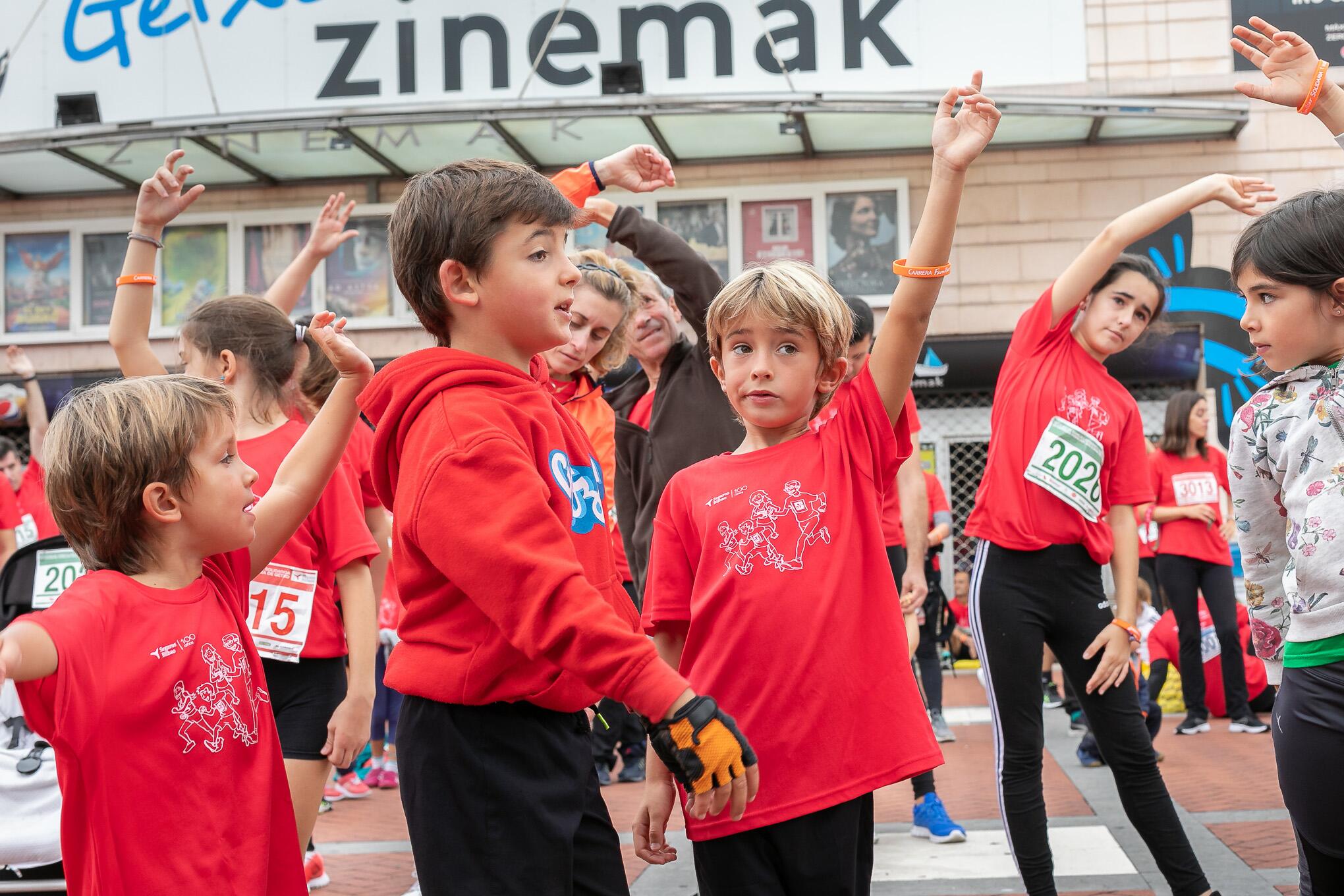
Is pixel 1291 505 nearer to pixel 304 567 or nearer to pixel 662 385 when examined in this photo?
pixel 662 385

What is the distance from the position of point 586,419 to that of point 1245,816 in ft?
10.2

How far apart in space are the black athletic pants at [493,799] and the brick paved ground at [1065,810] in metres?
2.42

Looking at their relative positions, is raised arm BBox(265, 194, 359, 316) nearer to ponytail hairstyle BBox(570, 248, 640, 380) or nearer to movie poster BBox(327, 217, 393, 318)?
ponytail hairstyle BBox(570, 248, 640, 380)

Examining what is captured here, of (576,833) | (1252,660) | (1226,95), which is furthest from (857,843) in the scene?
(1226,95)

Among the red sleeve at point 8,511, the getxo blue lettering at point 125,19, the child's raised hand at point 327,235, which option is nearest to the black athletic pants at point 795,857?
the child's raised hand at point 327,235

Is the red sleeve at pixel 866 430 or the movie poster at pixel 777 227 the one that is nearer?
the red sleeve at pixel 866 430

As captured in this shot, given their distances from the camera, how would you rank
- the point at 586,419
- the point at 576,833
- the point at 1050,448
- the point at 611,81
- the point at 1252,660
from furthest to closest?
the point at 611,81 → the point at 1252,660 → the point at 586,419 → the point at 1050,448 → the point at 576,833

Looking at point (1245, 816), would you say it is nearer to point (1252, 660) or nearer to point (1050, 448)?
point (1050, 448)

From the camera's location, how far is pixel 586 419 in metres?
4.80

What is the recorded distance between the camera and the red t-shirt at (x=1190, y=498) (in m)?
7.51

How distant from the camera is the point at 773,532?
2.24 m

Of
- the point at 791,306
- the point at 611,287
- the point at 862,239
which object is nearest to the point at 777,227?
the point at 862,239

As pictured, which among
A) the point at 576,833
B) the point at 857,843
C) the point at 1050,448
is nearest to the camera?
the point at 576,833

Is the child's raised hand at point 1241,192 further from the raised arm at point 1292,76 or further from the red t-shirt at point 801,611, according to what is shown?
the red t-shirt at point 801,611
